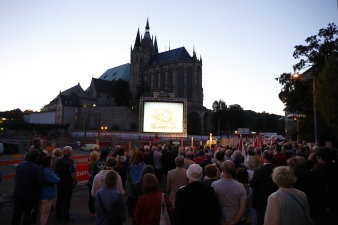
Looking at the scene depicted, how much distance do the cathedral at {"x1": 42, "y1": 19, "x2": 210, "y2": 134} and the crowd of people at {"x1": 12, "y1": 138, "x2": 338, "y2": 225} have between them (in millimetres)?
63255

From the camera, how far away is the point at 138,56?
313 feet

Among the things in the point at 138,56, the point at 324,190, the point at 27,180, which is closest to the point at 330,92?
the point at 324,190

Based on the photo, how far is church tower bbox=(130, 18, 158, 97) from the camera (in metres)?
92.2

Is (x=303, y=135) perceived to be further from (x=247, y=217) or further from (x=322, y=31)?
(x=247, y=217)

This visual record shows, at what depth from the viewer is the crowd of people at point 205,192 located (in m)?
3.68

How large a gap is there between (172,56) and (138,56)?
12280 millimetres

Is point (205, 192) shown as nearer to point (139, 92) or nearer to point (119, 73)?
point (139, 92)

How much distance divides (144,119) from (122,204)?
20384mm

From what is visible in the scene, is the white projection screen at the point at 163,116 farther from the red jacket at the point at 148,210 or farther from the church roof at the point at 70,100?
the church roof at the point at 70,100

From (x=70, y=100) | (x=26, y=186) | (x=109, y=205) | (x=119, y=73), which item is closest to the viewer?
(x=109, y=205)

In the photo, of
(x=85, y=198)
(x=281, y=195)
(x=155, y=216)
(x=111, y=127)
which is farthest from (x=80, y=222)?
(x=111, y=127)

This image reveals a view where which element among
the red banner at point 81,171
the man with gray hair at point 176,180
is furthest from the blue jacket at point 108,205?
the red banner at point 81,171

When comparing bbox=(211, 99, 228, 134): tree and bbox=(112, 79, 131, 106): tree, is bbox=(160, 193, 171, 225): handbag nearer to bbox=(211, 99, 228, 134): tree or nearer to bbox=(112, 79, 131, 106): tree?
bbox=(112, 79, 131, 106): tree

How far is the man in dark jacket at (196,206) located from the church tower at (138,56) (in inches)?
3319
